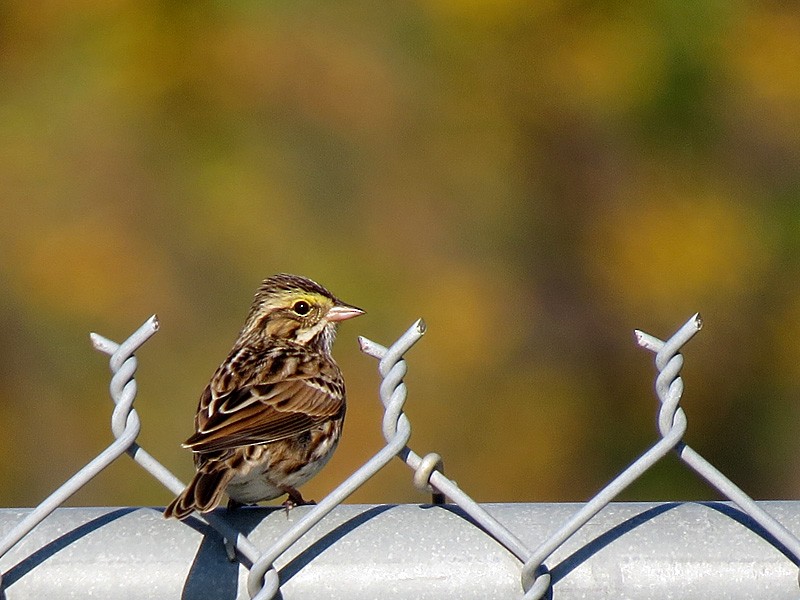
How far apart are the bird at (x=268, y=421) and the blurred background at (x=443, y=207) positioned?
5.56 m

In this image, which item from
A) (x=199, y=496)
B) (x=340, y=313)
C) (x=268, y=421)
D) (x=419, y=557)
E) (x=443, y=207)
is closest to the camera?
(x=419, y=557)

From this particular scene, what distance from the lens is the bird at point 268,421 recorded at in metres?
3.50

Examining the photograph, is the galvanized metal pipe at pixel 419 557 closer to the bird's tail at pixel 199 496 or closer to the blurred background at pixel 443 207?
the bird's tail at pixel 199 496

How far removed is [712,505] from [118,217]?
8.72 meters

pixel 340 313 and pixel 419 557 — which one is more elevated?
pixel 419 557

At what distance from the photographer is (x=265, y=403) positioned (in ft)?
12.7

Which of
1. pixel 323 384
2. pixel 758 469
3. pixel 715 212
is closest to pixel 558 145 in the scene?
pixel 715 212

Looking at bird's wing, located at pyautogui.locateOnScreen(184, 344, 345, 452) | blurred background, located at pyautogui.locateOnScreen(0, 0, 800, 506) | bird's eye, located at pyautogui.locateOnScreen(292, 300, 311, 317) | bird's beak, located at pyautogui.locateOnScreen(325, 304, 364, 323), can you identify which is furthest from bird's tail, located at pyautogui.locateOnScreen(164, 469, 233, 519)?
blurred background, located at pyautogui.locateOnScreen(0, 0, 800, 506)

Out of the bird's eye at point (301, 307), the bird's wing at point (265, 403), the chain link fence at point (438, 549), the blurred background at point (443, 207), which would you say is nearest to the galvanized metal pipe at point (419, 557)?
the chain link fence at point (438, 549)

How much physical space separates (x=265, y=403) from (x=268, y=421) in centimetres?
11

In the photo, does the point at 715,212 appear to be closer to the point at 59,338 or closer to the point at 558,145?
the point at 558,145

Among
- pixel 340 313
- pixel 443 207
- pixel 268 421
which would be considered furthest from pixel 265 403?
pixel 443 207

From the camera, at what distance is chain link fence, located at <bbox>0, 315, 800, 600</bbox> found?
234 centimetres

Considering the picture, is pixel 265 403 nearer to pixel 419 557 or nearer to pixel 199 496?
pixel 199 496
